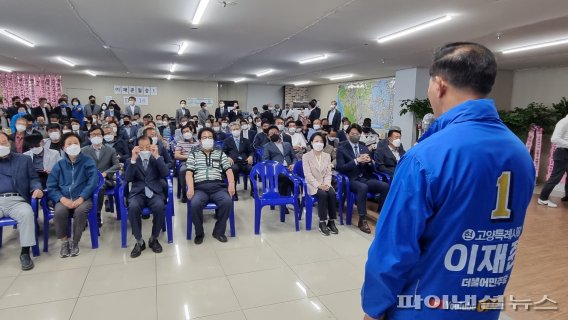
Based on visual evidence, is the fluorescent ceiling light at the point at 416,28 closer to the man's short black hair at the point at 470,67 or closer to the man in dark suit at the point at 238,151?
the man in dark suit at the point at 238,151

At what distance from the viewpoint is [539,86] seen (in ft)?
31.1

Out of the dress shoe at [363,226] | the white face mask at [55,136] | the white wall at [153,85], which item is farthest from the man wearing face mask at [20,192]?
the white wall at [153,85]

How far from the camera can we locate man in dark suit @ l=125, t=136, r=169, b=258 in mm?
3496

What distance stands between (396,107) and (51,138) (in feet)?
32.1

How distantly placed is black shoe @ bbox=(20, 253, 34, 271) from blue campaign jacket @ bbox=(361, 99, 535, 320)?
341 cm

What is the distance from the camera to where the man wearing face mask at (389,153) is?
15.9 ft

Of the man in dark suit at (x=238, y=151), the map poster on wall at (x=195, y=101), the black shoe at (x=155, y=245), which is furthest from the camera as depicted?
the map poster on wall at (x=195, y=101)

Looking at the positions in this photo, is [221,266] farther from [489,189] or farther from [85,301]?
[489,189]

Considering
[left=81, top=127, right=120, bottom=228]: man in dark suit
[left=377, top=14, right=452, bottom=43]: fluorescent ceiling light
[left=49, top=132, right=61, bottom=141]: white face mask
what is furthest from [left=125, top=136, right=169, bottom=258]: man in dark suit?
[left=377, top=14, right=452, bottom=43]: fluorescent ceiling light

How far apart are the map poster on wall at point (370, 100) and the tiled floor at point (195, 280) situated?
1046cm

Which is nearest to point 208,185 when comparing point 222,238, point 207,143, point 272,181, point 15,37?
point 207,143

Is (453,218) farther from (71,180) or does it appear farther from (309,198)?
(71,180)

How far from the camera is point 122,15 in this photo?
5340 millimetres

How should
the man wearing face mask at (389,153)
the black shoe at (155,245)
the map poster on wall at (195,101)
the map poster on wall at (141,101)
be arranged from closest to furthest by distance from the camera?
the black shoe at (155,245)
the man wearing face mask at (389,153)
the map poster on wall at (141,101)
the map poster on wall at (195,101)
